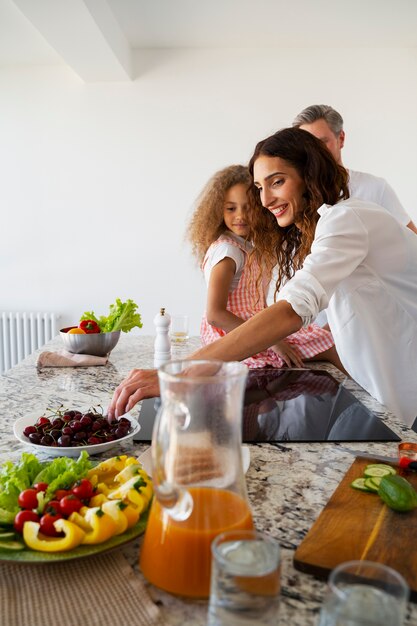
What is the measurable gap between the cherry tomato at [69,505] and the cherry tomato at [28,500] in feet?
0.12

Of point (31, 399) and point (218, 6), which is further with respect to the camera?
point (218, 6)

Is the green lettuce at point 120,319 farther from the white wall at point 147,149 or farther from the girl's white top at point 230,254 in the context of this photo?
the white wall at point 147,149

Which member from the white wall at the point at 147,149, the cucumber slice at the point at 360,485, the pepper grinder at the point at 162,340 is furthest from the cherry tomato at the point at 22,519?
the white wall at the point at 147,149

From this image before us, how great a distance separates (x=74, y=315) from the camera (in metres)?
4.43

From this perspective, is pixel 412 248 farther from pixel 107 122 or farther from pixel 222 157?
pixel 107 122

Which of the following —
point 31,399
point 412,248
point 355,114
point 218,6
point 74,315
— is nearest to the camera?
point 31,399

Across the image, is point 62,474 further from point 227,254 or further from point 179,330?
point 227,254

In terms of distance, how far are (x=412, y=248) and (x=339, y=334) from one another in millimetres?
307

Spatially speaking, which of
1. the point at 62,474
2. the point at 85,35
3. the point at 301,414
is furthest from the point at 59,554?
the point at 85,35

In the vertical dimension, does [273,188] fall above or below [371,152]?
below

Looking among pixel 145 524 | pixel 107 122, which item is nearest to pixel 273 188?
pixel 145 524

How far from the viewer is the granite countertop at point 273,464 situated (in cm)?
60

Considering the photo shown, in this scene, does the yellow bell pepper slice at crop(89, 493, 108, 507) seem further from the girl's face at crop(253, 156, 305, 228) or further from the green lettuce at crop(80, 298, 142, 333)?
the green lettuce at crop(80, 298, 142, 333)

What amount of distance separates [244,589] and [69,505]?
27cm
